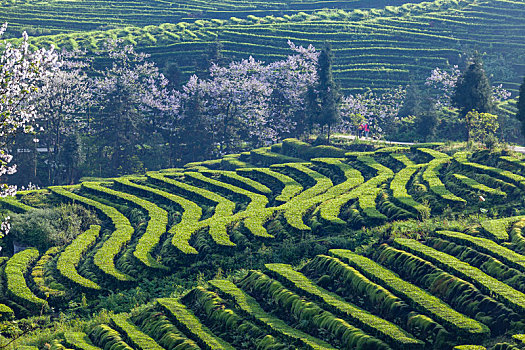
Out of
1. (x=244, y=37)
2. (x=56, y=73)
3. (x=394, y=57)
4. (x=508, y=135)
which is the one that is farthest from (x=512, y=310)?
(x=244, y=37)

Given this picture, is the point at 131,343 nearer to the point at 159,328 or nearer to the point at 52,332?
the point at 159,328

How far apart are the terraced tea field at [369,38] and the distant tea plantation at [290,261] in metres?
41.9

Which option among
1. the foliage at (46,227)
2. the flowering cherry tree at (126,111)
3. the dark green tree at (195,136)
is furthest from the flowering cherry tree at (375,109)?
the foliage at (46,227)

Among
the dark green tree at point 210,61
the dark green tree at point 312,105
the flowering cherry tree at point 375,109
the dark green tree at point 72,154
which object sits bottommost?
the dark green tree at point 72,154

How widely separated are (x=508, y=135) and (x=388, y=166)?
2051cm

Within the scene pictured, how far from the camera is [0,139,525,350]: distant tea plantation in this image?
2344 centimetres

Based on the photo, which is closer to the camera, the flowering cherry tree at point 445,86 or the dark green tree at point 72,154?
the dark green tree at point 72,154

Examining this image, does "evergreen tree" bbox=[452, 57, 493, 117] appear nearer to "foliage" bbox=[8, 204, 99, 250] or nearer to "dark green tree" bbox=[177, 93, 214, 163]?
"dark green tree" bbox=[177, 93, 214, 163]

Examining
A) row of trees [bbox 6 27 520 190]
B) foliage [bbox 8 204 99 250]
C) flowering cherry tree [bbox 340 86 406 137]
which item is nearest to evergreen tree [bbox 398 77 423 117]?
row of trees [bbox 6 27 520 190]

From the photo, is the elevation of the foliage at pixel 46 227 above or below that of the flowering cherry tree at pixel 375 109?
below

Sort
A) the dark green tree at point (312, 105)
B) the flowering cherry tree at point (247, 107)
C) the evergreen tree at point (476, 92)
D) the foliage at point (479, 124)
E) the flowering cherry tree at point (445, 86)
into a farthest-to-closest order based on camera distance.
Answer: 1. the flowering cherry tree at point (445, 86)
2. the flowering cherry tree at point (247, 107)
3. the dark green tree at point (312, 105)
4. the evergreen tree at point (476, 92)
5. the foliage at point (479, 124)

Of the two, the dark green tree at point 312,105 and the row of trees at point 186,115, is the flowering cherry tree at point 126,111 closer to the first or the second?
the row of trees at point 186,115

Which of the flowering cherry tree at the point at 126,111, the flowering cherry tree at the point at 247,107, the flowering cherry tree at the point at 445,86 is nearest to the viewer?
the flowering cherry tree at the point at 126,111

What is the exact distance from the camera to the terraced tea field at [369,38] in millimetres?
86750
